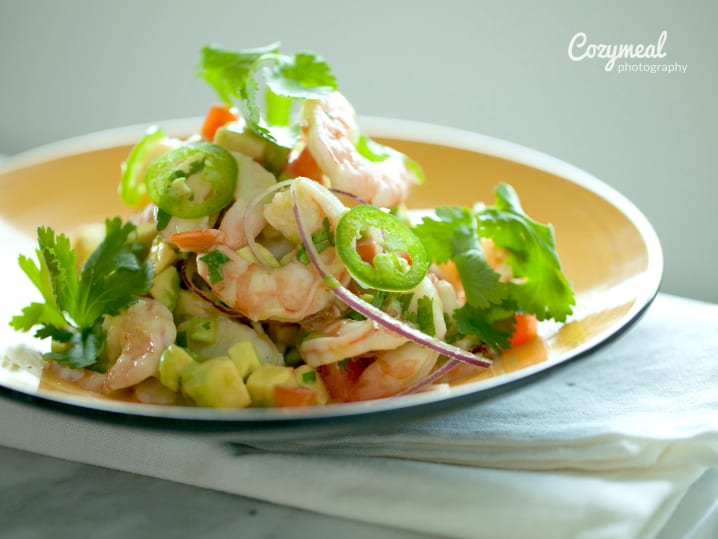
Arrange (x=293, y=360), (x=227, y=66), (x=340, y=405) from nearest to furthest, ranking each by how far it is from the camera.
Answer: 1. (x=340, y=405)
2. (x=293, y=360)
3. (x=227, y=66)

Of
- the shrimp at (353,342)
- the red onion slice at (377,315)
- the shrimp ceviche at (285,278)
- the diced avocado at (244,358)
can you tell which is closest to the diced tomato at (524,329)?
the shrimp ceviche at (285,278)

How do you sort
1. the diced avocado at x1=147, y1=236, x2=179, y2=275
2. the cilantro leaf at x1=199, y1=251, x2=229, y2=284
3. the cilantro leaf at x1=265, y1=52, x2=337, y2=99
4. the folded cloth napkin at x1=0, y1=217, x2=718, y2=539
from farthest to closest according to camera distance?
the cilantro leaf at x1=265, y1=52, x2=337, y2=99, the diced avocado at x1=147, y1=236, x2=179, y2=275, the cilantro leaf at x1=199, y1=251, x2=229, y2=284, the folded cloth napkin at x1=0, y1=217, x2=718, y2=539

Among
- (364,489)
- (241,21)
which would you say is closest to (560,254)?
(364,489)

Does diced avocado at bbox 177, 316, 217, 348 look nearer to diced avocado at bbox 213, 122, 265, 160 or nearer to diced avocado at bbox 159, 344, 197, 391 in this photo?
diced avocado at bbox 159, 344, 197, 391

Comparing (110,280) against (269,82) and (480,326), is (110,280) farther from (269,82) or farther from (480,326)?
(480,326)

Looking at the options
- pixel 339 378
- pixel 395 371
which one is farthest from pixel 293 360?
pixel 395 371

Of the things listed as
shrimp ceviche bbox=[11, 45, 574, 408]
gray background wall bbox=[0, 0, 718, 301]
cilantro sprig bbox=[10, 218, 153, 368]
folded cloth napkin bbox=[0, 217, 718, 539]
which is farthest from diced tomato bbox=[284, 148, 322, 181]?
gray background wall bbox=[0, 0, 718, 301]
